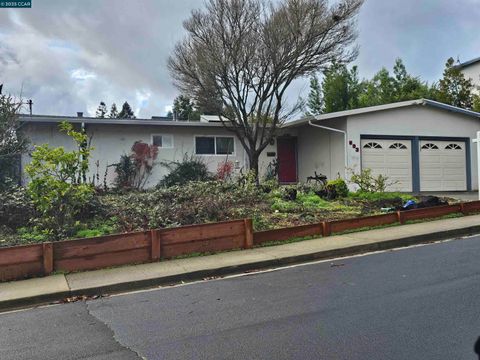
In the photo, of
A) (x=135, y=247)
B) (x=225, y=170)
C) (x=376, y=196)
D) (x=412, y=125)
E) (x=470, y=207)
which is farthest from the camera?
(x=225, y=170)

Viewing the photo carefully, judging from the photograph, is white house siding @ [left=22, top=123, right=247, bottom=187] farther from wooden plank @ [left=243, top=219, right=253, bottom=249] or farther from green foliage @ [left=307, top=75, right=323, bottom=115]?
green foliage @ [left=307, top=75, right=323, bottom=115]

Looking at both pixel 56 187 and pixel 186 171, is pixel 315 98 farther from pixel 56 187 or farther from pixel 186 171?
pixel 56 187

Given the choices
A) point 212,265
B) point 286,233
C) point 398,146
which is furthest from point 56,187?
point 398,146

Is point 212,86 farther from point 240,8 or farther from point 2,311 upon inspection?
point 2,311

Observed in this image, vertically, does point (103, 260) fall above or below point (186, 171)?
below

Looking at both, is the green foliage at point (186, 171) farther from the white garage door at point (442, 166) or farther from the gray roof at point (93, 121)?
the white garage door at point (442, 166)

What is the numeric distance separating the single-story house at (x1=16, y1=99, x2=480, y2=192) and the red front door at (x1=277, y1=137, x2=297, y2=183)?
0.53 meters

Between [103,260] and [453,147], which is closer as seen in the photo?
[103,260]

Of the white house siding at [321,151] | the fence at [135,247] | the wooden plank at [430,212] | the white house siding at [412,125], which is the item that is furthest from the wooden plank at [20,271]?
the white house siding at [321,151]

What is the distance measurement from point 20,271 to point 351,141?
47.0 feet

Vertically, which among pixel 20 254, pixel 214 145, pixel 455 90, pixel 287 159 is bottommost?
pixel 20 254

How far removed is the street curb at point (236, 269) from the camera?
6.96 metres

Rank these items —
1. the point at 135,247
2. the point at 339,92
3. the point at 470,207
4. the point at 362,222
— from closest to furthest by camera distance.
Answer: the point at 135,247 → the point at 362,222 → the point at 470,207 → the point at 339,92

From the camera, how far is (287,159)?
23094mm
